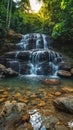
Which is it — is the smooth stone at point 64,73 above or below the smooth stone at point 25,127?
below

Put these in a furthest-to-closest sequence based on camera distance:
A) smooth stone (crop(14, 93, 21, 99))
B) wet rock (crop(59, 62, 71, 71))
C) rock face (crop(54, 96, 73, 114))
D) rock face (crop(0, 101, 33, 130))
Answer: wet rock (crop(59, 62, 71, 71)) → smooth stone (crop(14, 93, 21, 99)) → rock face (crop(54, 96, 73, 114)) → rock face (crop(0, 101, 33, 130))

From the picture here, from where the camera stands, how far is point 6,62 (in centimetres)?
1209

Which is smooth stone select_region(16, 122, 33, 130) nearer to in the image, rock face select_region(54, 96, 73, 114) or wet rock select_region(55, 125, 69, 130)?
wet rock select_region(55, 125, 69, 130)

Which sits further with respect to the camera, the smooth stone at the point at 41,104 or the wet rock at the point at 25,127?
the smooth stone at the point at 41,104

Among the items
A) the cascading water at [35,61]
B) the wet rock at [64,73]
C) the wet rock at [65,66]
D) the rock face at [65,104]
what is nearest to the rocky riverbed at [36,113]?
the rock face at [65,104]

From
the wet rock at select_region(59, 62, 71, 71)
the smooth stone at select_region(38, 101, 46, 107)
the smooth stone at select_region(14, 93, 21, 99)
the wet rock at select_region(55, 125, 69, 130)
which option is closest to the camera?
the wet rock at select_region(55, 125, 69, 130)

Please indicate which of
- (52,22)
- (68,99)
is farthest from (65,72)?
(52,22)

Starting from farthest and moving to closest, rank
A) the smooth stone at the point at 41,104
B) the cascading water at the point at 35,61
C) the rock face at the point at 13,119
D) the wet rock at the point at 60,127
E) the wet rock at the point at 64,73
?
the cascading water at the point at 35,61
the wet rock at the point at 64,73
the smooth stone at the point at 41,104
the wet rock at the point at 60,127
the rock face at the point at 13,119

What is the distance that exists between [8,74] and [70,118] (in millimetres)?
6761

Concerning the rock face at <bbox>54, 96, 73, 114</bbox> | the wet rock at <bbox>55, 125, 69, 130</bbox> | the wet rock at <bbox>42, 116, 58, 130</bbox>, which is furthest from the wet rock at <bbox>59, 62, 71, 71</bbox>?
the wet rock at <bbox>55, 125, 69, 130</bbox>

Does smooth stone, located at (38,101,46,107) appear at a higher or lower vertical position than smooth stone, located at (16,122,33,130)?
lower

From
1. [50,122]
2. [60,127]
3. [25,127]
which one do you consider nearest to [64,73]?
[50,122]

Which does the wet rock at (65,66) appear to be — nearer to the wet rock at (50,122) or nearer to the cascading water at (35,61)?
the cascading water at (35,61)

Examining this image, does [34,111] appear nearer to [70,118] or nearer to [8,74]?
[70,118]
